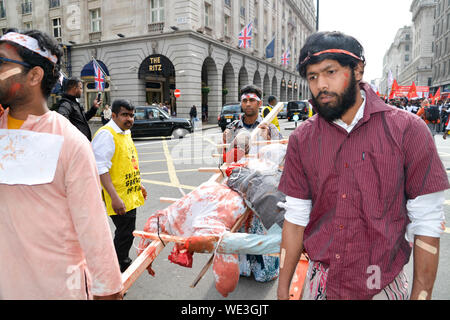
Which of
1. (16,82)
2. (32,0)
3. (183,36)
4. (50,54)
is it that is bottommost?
(16,82)

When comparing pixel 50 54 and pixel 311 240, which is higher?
pixel 50 54

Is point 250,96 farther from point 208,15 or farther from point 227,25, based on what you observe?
point 227,25

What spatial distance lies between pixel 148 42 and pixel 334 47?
24316 mm

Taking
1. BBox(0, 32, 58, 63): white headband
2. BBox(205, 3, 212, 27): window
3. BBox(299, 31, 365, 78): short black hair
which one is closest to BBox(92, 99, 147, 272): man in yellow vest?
BBox(0, 32, 58, 63): white headband

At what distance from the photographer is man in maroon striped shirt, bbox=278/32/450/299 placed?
139 centimetres

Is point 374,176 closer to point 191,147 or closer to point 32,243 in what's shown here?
point 32,243

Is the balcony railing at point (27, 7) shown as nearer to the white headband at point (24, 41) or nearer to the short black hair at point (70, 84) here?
the short black hair at point (70, 84)

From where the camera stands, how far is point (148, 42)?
23656 millimetres

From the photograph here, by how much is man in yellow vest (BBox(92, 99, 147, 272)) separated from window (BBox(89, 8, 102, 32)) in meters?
25.3

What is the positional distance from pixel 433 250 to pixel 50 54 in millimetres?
1890

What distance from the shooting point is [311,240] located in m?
1.60

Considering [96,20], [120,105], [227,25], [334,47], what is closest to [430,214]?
[334,47]

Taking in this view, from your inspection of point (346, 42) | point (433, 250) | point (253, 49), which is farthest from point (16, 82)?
point (253, 49)

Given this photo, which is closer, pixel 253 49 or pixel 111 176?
pixel 111 176
